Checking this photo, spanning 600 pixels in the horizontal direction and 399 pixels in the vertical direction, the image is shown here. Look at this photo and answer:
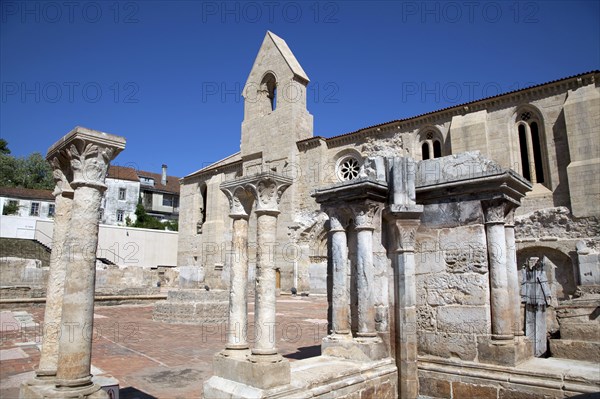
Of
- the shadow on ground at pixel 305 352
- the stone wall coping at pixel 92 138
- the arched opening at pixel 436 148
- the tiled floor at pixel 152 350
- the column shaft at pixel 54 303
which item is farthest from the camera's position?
the arched opening at pixel 436 148

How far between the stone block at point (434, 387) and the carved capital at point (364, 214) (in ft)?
6.57

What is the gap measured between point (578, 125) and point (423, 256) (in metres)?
16.1

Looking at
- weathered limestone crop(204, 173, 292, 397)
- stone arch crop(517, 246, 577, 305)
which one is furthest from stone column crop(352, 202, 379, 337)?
stone arch crop(517, 246, 577, 305)

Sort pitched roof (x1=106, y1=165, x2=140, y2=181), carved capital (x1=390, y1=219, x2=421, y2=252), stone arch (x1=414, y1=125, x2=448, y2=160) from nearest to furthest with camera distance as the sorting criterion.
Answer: carved capital (x1=390, y1=219, x2=421, y2=252) < stone arch (x1=414, y1=125, x2=448, y2=160) < pitched roof (x1=106, y1=165, x2=140, y2=181)

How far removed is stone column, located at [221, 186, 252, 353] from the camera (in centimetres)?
478

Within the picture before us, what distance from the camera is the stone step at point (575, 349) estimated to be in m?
4.89

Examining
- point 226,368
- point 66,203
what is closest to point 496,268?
point 226,368

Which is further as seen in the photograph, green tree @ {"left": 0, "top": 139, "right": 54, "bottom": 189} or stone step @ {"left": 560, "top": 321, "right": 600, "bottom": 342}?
green tree @ {"left": 0, "top": 139, "right": 54, "bottom": 189}

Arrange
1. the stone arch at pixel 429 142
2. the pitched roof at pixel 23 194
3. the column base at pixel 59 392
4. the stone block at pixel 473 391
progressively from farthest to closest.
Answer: the pitched roof at pixel 23 194, the stone arch at pixel 429 142, the stone block at pixel 473 391, the column base at pixel 59 392

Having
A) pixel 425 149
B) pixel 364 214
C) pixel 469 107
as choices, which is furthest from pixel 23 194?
pixel 364 214

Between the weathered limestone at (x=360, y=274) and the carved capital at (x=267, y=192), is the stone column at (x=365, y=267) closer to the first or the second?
the weathered limestone at (x=360, y=274)

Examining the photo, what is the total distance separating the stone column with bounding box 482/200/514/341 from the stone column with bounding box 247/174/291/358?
2468 millimetres

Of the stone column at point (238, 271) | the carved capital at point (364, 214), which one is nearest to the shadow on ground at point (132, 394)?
the stone column at point (238, 271)

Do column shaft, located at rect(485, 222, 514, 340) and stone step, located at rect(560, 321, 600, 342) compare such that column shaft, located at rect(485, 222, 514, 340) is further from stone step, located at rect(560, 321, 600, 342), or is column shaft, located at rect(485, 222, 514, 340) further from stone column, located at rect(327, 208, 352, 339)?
stone column, located at rect(327, 208, 352, 339)
